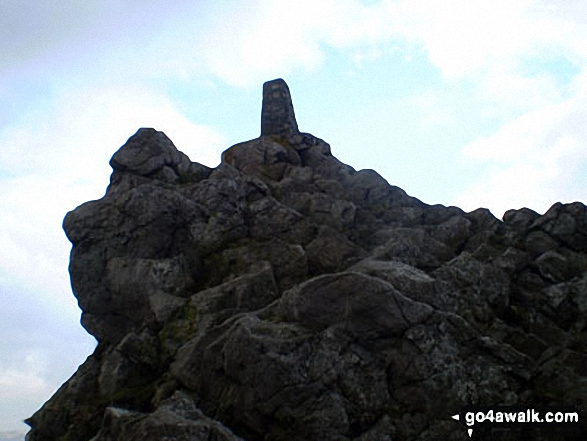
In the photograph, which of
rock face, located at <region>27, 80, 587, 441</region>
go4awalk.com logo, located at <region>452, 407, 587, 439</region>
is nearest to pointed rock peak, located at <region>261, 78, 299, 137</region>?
rock face, located at <region>27, 80, 587, 441</region>

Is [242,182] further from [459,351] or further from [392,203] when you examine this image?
[459,351]

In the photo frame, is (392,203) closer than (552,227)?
No

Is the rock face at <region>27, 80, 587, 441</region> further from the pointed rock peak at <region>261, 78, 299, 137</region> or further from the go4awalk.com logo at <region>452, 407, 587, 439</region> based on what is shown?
the pointed rock peak at <region>261, 78, 299, 137</region>

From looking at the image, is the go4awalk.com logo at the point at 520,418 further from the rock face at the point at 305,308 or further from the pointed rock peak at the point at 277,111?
the pointed rock peak at the point at 277,111

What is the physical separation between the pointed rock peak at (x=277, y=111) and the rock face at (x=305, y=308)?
852 centimetres

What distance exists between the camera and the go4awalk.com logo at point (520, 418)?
88.3 ft

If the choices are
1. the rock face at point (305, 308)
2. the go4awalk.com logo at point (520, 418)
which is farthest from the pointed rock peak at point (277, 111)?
the go4awalk.com logo at point (520, 418)

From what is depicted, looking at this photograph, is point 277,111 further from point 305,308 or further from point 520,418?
point 520,418

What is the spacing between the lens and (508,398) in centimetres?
2864

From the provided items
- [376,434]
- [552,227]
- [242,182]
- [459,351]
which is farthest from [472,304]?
[242,182]

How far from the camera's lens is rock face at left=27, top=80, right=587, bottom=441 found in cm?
2812

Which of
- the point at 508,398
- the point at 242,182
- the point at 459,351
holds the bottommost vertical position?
the point at 508,398

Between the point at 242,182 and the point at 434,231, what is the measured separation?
16754 mm

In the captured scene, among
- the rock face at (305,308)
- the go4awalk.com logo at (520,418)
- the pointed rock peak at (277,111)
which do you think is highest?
the pointed rock peak at (277,111)
